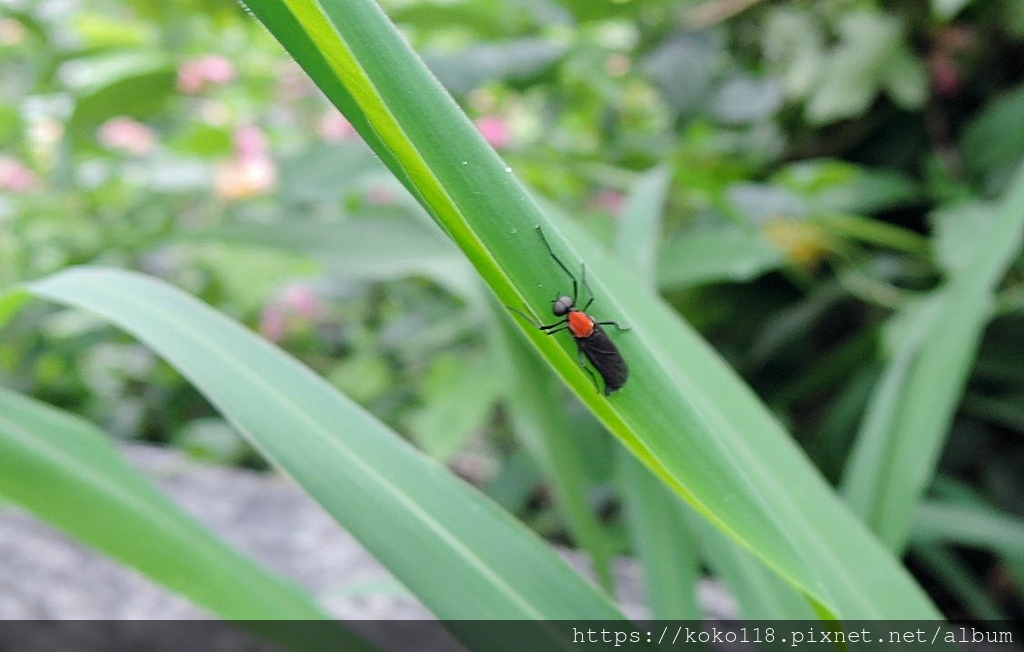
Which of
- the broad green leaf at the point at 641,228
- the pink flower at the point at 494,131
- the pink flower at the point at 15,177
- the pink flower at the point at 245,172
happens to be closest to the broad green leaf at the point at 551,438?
the broad green leaf at the point at 641,228

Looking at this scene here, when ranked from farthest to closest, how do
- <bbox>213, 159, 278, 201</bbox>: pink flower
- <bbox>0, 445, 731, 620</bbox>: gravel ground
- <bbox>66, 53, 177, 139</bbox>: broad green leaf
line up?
<bbox>213, 159, 278, 201</bbox>: pink flower
<bbox>66, 53, 177, 139</bbox>: broad green leaf
<bbox>0, 445, 731, 620</bbox>: gravel ground

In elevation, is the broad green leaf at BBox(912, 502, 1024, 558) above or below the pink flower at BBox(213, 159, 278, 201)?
below

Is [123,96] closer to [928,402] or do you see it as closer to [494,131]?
[494,131]

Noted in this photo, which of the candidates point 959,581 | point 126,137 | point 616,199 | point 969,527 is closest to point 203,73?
point 126,137

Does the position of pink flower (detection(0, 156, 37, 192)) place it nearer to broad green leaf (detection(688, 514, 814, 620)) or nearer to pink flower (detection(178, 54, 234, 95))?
pink flower (detection(178, 54, 234, 95))

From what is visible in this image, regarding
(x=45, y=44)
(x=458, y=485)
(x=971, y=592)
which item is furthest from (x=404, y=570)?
(x=45, y=44)

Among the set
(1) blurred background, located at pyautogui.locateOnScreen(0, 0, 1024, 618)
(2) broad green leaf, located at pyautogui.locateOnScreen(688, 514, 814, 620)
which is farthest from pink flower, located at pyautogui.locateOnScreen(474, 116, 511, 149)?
(2) broad green leaf, located at pyautogui.locateOnScreen(688, 514, 814, 620)
